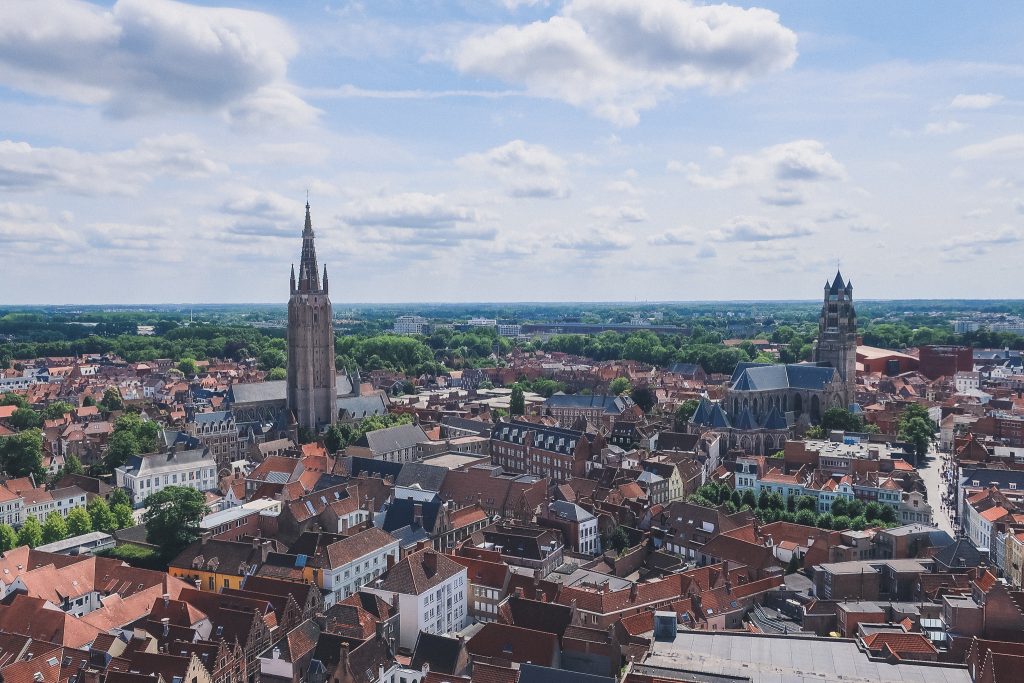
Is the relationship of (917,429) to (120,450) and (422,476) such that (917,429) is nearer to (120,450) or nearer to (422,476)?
(422,476)

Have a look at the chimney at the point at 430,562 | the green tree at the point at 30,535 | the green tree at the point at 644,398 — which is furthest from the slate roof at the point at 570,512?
the green tree at the point at 644,398

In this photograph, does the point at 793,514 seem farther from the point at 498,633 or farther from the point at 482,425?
the point at 482,425

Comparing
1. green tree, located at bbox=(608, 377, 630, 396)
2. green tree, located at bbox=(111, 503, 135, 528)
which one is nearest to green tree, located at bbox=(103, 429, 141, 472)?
green tree, located at bbox=(111, 503, 135, 528)

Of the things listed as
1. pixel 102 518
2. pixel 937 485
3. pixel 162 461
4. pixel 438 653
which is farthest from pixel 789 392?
pixel 102 518

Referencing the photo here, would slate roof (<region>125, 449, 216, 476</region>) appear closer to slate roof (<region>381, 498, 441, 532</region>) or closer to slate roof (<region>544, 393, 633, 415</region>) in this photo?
slate roof (<region>381, 498, 441, 532</region>)

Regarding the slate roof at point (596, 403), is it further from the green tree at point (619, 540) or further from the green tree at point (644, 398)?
the green tree at point (619, 540)
